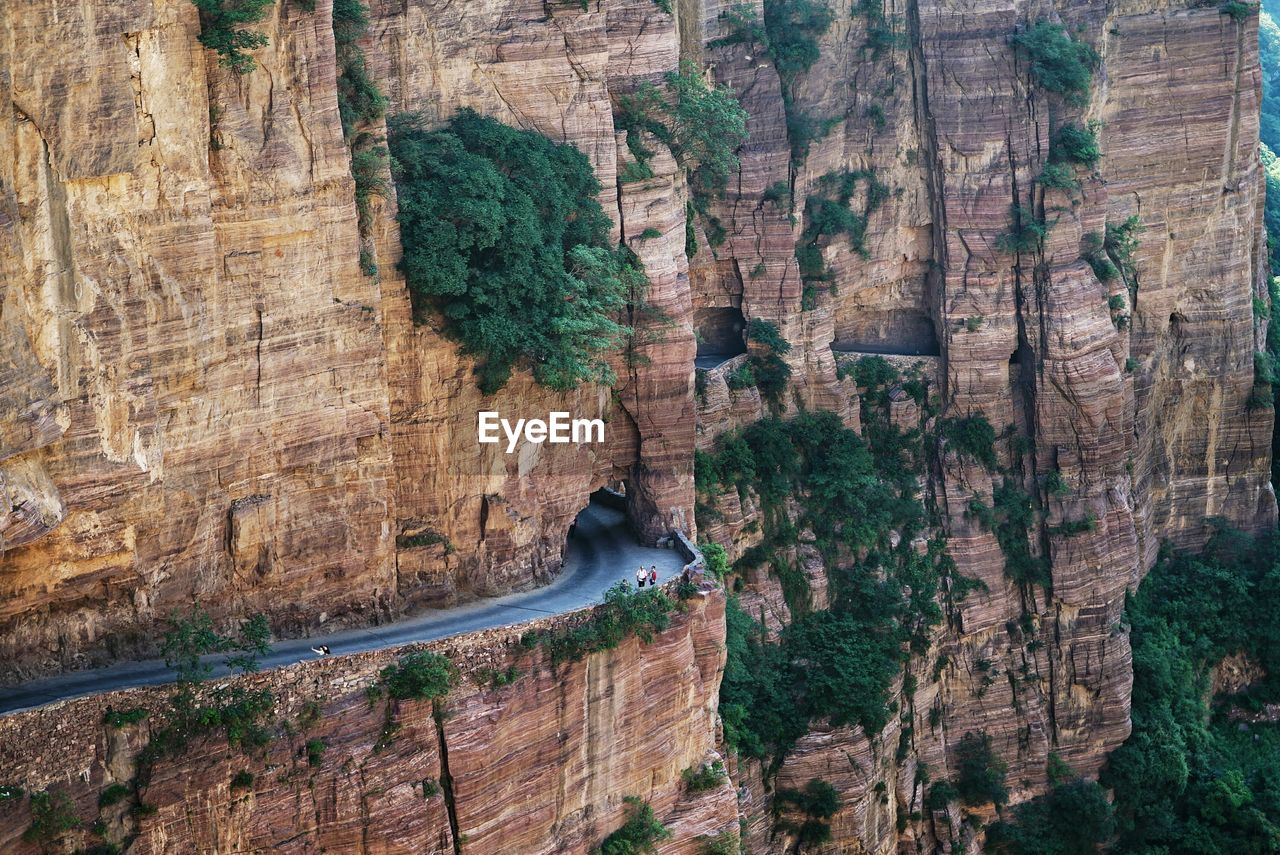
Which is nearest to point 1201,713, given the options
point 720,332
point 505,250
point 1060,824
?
point 1060,824

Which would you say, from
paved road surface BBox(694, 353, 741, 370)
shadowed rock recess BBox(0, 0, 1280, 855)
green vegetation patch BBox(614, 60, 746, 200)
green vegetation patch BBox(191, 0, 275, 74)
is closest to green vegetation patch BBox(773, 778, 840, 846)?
shadowed rock recess BBox(0, 0, 1280, 855)

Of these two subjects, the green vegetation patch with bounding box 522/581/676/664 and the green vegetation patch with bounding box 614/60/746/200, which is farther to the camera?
the green vegetation patch with bounding box 614/60/746/200

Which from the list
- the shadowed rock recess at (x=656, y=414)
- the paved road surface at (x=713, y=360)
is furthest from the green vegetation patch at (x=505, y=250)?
the paved road surface at (x=713, y=360)

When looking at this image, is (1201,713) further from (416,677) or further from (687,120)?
(416,677)

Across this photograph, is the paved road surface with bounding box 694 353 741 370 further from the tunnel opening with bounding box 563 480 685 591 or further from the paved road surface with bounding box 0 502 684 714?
the paved road surface with bounding box 0 502 684 714

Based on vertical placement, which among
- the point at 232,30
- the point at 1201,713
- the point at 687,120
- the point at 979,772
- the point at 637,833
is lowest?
the point at 979,772

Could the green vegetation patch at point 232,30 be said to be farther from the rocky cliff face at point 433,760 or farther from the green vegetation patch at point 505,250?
the rocky cliff face at point 433,760

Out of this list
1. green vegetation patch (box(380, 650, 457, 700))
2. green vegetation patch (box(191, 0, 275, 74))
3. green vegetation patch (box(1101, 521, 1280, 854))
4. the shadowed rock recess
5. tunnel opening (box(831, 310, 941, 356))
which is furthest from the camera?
tunnel opening (box(831, 310, 941, 356))
